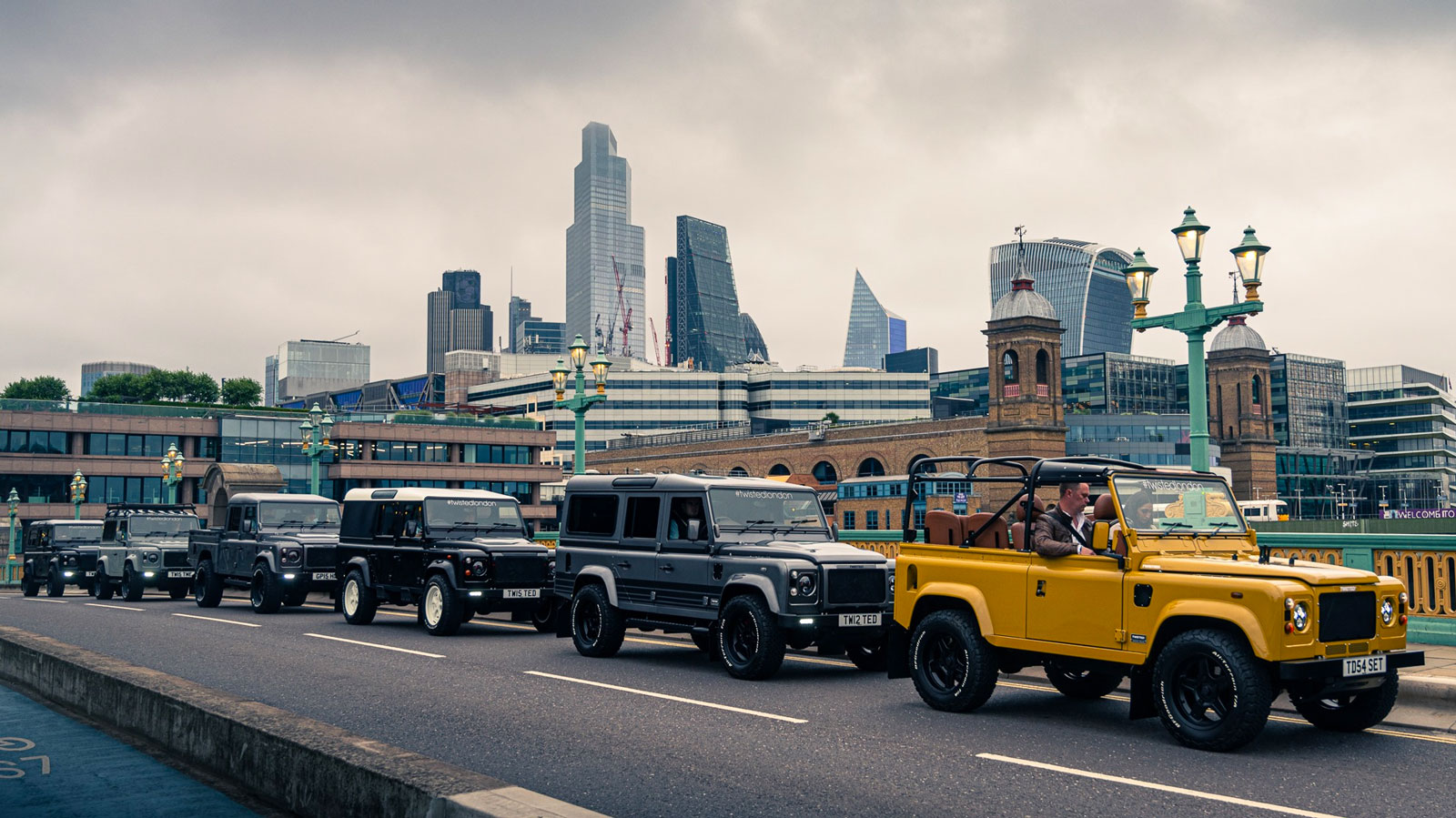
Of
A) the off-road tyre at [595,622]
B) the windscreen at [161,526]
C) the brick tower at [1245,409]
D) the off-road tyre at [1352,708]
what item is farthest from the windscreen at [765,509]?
the brick tower at [1245,409]

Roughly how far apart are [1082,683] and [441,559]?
33.6 ft

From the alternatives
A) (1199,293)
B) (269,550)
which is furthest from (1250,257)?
(269,550)

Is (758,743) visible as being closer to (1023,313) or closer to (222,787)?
(222,787)

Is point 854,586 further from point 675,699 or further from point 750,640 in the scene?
point 675,699

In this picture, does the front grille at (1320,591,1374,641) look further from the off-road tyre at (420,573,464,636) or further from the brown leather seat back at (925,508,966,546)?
the off-road tyre at (420,573,464,636)

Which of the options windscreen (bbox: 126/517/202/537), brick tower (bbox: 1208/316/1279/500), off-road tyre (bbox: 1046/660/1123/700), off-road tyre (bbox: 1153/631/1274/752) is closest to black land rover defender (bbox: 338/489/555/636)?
off-road tyre (bbox: 1046/660/1123/700)

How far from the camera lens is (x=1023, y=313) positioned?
92.4 m

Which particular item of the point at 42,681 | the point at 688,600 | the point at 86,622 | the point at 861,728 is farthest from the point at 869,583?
the point at 86,622

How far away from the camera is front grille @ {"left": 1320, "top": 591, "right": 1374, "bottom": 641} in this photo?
26.3ft

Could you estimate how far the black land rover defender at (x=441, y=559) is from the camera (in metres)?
17.1

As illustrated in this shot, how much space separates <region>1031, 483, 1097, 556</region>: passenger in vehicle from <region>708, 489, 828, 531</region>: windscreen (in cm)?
437

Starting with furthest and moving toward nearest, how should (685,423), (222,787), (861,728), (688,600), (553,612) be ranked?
(685,423)
(553,612)
(688,600)
(861,728)
(222,787)

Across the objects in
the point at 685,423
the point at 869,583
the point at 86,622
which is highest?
the point at 685,423

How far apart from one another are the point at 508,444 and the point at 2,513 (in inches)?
1435
